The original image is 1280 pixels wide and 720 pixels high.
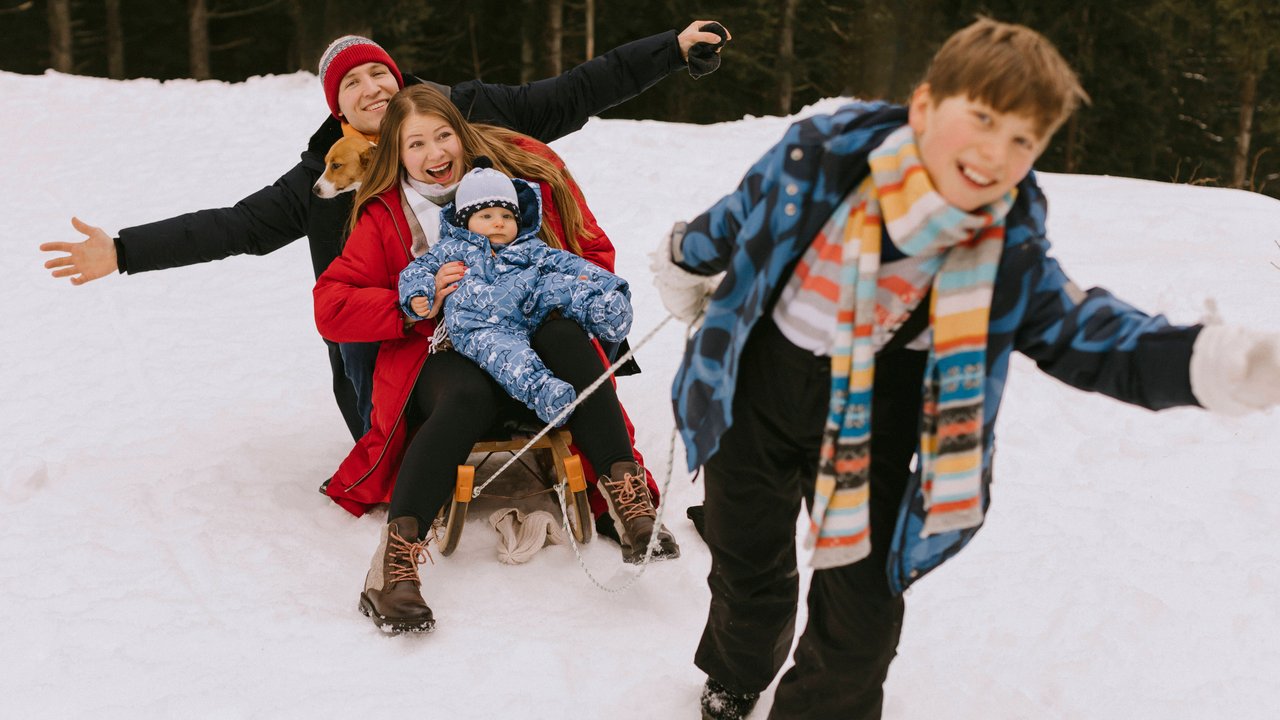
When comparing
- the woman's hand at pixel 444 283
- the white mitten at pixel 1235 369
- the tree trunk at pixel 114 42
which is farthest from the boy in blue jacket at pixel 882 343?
the tree trunk at pixel 114 42

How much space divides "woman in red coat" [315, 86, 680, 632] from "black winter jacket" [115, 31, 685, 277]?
29cm

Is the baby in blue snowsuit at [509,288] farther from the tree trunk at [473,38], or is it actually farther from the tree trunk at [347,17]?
the tree trunk at [473,38]

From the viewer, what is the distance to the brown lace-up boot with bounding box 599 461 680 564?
303 centimetres

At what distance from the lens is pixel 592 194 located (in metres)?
6.77

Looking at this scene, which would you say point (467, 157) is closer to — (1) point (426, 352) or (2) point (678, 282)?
(1) point (426, 352)

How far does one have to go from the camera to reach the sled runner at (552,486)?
10.0ft

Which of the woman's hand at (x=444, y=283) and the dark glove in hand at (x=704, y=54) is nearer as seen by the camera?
the woman's hand at (x=444, y=283)

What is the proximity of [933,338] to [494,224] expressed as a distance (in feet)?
5.48

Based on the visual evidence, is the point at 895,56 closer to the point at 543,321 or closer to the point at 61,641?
the point at 543,321

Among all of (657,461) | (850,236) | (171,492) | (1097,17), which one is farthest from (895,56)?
(850,236)

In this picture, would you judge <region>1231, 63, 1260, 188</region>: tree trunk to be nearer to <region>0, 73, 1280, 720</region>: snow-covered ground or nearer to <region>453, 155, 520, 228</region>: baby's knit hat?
<region>0, 73, 1280, 720</region>: snow-covered ground

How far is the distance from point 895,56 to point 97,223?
24.0ft

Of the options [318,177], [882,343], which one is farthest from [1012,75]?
[318,177]

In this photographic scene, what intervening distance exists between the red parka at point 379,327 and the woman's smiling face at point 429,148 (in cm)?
12
